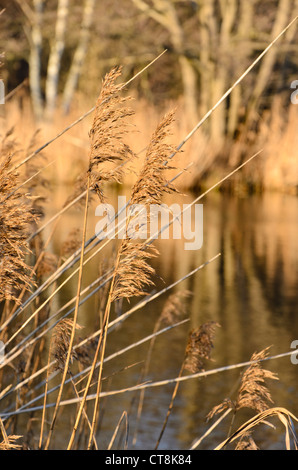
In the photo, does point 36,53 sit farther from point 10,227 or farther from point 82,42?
point 10,227

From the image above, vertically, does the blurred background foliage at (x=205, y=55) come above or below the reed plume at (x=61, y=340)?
above

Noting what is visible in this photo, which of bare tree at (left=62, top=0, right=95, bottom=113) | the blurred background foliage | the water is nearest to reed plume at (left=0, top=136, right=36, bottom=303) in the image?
the water

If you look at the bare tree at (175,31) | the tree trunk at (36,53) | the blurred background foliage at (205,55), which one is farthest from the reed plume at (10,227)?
the tree trunk at (36,53)

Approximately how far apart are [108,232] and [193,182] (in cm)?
1150

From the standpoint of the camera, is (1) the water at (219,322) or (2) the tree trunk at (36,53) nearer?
(1) the water at (219,322)

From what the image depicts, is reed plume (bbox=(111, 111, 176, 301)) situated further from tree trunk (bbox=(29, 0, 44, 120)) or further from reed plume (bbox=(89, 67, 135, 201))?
tree trunk (bbox=(29, 0, 44, 120))

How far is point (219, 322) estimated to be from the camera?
535 centimetres

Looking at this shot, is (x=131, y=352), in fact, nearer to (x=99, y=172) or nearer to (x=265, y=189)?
(x=99, y=172)

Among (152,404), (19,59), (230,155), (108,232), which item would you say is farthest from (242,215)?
(19,59)

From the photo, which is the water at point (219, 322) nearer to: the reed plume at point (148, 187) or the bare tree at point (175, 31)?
the reed plume at point (148, 187)

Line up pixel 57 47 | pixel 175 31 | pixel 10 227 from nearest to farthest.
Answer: pixel 10 227
pixel 175 31
pixel 57 47

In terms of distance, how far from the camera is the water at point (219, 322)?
352 cm

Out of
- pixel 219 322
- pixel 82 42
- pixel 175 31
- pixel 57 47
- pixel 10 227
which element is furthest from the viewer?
pixel 57 47

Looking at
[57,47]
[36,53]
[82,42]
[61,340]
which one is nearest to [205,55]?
[82,42]
